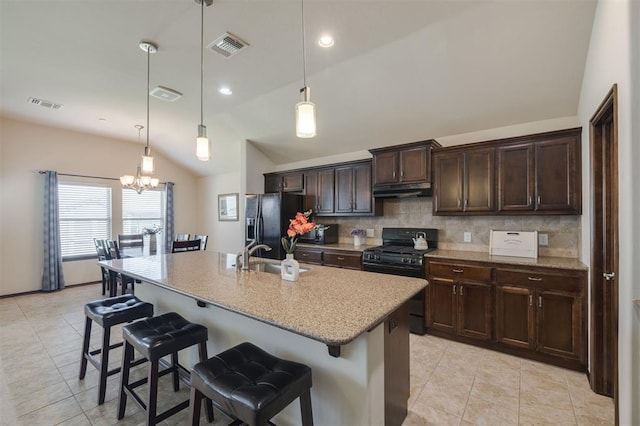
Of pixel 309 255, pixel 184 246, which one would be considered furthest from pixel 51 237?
pixel 309 255

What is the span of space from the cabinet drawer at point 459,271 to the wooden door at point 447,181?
26.2 inches

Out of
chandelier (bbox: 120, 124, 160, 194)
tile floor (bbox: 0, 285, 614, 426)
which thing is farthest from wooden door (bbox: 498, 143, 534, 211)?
A: chandelier (bbox: 120, 124, 160, 194)

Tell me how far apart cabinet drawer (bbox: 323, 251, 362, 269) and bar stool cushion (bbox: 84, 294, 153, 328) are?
2.24 m

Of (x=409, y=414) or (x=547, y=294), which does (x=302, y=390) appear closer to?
(x=409, y=414)

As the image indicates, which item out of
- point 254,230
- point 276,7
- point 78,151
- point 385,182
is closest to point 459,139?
point 385,182

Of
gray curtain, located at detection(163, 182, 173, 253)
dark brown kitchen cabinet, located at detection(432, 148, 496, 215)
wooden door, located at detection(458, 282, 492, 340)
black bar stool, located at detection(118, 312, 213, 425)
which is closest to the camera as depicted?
black bar stool, located at detection(118, 312, 213, 425)

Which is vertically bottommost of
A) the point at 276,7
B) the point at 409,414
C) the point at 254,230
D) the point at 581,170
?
the point at 409,414

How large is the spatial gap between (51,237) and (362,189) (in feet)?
17.9

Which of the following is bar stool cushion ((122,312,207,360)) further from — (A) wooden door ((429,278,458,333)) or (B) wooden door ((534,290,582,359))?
(B) wooden door ((534,290,582,359))

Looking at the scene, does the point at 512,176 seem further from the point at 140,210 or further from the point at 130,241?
the point at 140,210

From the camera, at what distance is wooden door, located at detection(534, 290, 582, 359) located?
2434 millimetres

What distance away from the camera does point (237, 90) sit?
12.0 ft

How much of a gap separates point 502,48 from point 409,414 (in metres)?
3.02

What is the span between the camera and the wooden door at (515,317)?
262cm
